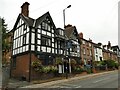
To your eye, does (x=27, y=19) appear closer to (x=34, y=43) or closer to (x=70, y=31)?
(x=34, y=43)

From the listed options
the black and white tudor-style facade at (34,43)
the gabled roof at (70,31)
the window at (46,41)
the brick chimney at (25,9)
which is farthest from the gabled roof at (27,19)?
the gabled roof at (70,31)

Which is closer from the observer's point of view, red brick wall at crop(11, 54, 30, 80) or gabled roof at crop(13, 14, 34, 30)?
red brick wall at crop(11, 54, 30, 80)

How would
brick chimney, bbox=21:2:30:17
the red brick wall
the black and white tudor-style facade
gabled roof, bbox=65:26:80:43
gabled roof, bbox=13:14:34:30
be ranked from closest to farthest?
the red brick wall < the black and white tudor-style facade < gabled roof, bbox=13:14:34:30 < brick chimney, bbox=21:2:30:17 < gabled roof, bbox=65:26:80:43

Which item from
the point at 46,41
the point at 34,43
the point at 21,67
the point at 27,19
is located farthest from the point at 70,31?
the point at 21,67

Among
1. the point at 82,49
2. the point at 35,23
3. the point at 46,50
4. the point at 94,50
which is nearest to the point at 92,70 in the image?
the point at 82,49

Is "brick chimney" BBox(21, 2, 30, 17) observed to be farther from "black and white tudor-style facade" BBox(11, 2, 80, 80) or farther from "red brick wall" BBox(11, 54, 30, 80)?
"red brick wall" BBox(11, 54, 30, 80)

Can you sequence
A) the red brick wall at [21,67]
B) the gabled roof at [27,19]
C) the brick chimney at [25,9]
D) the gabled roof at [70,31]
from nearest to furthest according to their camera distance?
the red brick wall at [21,67]
the gabled roof at [27,19]
the brick chimney at [25,9]
the gabled roof at [70,31]

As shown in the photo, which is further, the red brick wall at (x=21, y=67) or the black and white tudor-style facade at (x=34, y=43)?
the black and white tudor-style facade at (x=34, y=43)

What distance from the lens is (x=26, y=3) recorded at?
117 feet

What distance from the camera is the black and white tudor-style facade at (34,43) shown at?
103ft

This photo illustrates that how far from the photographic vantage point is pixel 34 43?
31578mm

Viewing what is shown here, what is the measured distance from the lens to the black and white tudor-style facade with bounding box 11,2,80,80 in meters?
31.3

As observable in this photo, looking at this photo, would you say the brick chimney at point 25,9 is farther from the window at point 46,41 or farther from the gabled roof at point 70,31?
the gabled roof at point 70,31

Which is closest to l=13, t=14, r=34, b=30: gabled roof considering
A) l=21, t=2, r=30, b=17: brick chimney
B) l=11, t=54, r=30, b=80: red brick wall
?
l=21, t=2, r=30, b=17: brick chimney
